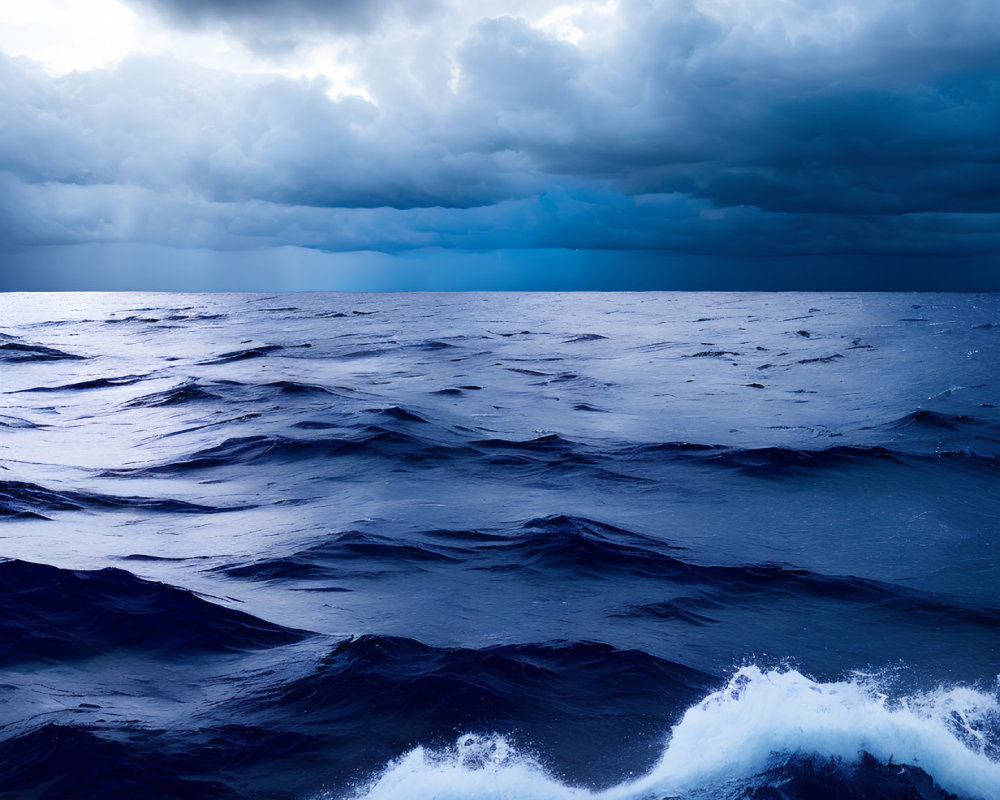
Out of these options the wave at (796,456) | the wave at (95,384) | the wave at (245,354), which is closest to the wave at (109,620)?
the wave at (796,456)

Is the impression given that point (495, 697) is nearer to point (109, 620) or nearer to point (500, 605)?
point (500, 605)

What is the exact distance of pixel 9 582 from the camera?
22.5 feet

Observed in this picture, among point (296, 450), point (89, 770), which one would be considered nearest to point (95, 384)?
point (296, 450)

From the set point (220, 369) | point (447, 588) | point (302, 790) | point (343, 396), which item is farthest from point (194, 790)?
point (220, 369)

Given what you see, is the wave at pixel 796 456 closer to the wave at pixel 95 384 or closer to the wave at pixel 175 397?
the wave at pixel 175 397

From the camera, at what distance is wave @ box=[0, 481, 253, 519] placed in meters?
9.84

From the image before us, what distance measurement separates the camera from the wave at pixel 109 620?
5.86 metres

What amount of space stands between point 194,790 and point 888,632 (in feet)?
17.3

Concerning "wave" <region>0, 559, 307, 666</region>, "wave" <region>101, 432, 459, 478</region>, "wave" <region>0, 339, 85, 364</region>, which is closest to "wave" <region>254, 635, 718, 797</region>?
"wave" <region>0, 559, 307, 666</region>

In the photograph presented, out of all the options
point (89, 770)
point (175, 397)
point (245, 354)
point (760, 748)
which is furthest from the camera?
point (245, 354)

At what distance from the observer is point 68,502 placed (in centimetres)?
1027

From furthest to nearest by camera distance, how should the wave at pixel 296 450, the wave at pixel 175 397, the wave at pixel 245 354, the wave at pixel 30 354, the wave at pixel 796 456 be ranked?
the wave at pixel 30 354 < the wave at pixel 245 354 < the wave at pixel 175 397 < the wave at pixel 296 450 < the wave at pixel 796 456

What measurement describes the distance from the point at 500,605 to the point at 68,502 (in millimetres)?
6526

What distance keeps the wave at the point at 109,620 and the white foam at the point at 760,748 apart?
2291 millimetres
